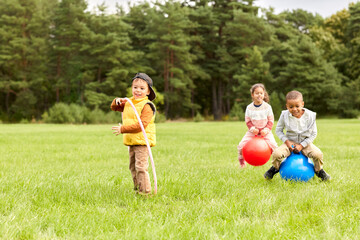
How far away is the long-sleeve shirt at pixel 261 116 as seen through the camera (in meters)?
8.08

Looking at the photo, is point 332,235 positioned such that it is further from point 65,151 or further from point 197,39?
point 197,39

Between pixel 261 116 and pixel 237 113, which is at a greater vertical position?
pixel 261 116

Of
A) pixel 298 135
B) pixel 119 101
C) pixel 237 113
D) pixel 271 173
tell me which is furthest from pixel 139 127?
pixel 237 113

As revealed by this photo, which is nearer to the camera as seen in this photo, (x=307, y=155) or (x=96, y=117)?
(x=307, y=155)

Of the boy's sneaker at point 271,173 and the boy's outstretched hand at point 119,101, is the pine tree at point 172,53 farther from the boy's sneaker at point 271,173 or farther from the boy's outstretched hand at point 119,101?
the boy's outstretched hand at point 119,101

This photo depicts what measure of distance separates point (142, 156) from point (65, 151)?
7200 millimetres

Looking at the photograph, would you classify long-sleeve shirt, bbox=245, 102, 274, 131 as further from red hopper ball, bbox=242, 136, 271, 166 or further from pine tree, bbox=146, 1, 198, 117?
pine tree, bbox=146, 1, 198, 117

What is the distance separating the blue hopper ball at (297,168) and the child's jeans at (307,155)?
7 centimetres

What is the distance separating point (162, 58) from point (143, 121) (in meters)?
44.1

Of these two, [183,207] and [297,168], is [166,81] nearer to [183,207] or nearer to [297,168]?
[297,168]

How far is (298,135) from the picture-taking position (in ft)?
20.7

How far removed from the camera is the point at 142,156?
4.98 m

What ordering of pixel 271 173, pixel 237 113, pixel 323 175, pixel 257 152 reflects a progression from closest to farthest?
pixel 323 175
pixel 271 173
pixel 257 152
pixel 237 113

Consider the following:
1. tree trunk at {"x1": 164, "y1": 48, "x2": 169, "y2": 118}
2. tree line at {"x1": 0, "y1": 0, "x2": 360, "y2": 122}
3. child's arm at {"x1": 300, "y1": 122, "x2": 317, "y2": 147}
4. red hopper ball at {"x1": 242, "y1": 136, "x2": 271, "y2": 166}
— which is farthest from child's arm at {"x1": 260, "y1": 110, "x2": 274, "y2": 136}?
tree trunk at {"x1": 164, "y1": 48, "x2": 169, "y2": 118}
